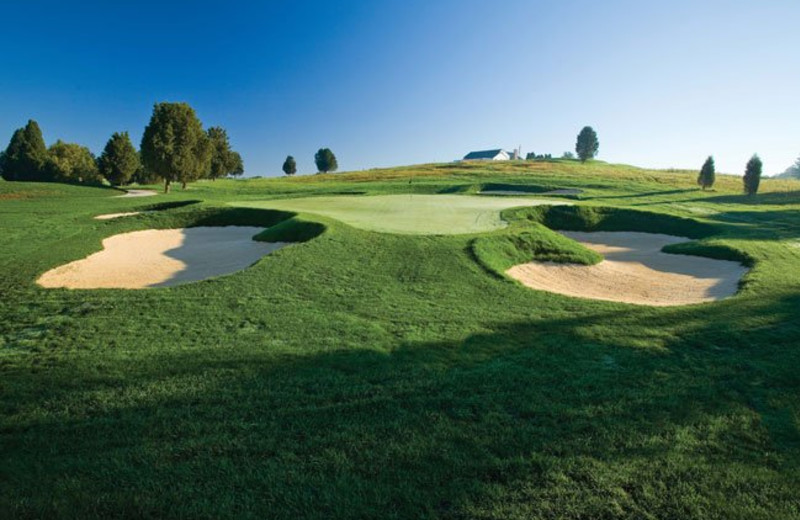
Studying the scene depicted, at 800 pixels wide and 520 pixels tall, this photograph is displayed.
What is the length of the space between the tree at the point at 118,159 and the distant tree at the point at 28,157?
9.00 metres

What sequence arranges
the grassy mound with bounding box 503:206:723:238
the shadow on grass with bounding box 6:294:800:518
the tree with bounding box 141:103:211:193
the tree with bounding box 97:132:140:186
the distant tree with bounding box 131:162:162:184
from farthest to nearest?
the distant tree with bounding box 131:162:162:184 < the tree with bounding box 97:132:140:186 < the tree with bounding box 141:103:211:193 < the grassy mound with bounding box 503:206:723:238 < the shadow on grass with bounding box 6:294:800:518

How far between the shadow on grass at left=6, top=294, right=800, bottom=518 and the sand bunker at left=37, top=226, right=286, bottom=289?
25.6 feet

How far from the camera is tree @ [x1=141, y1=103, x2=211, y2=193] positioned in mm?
49062

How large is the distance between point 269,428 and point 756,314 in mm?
11275

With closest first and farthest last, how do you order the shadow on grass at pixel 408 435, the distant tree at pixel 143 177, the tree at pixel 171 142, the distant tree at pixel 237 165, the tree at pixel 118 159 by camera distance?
the shadow on grass at pixel 408 435 → the tree at pixel 171 142 → the tree at pixel 118 159 → the distant tree at pixel 143 177 → the distant tree at pixel 237 165

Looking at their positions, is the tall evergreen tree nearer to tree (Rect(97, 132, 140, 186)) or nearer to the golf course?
tree (Rect(97, 132, 140, 186))

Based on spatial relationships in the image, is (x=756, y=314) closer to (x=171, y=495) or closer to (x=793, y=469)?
(x=793, y=469)

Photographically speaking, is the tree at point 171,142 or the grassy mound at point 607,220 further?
the tree at point 171,142

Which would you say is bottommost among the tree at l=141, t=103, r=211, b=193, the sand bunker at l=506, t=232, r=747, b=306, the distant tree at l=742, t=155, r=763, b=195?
the sand bunker at l=506, t=232, r=747, b=306

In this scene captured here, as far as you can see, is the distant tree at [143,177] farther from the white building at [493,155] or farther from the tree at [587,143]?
the tree at [587,143]

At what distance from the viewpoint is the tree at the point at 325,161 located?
11556cm

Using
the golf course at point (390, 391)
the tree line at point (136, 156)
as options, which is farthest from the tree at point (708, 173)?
the tree line at point (136, 156)

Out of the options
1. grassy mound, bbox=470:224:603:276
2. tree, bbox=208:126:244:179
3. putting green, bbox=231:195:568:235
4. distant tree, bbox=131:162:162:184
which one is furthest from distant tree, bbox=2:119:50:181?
grassy mound, bbox=470:224:603:276

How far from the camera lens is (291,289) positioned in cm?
1183
